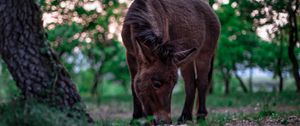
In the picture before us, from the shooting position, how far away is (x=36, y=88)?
6.92m

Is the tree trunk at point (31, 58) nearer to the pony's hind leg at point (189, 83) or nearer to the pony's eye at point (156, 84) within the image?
the pony's eye at point (156, 84)

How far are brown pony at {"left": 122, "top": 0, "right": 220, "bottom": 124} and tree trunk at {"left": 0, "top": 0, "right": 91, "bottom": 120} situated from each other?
113 centimetres

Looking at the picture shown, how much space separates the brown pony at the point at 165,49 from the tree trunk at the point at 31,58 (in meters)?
1.13

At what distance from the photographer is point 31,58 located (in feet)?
23.0

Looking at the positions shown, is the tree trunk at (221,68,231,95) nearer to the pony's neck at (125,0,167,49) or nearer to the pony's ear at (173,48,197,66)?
the pony's neck at (125,0,167,49)

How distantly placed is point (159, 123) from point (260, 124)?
5.30ft

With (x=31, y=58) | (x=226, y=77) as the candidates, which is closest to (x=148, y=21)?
(x=31, y=58)

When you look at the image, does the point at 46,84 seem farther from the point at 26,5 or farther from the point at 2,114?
the point at 26,5

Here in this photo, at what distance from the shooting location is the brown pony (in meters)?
7.59

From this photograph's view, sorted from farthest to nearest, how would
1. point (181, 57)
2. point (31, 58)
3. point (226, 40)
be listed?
point (226, 40) < point (181, 57) < point (31, 58)

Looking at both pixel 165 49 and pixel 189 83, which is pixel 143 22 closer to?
pixel 165 49

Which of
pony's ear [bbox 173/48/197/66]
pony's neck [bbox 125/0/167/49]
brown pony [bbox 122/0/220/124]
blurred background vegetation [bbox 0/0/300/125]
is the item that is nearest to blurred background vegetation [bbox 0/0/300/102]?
blurred background vegetation [bbox 0/0/300/125]

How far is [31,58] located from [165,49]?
78.3 inches

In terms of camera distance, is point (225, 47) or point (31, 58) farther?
point (225, 47)
